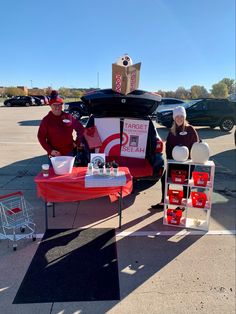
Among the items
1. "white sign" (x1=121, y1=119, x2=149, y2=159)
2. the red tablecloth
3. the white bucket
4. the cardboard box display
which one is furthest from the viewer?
"white sign" (x1=121, y1=119, x2=149, y2=159)

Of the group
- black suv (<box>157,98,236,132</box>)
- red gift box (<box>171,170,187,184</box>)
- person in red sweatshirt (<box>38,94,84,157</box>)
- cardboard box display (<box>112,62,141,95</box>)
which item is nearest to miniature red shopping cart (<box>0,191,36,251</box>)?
person in red sweatshirt (<box>38,94,84,157</box>)

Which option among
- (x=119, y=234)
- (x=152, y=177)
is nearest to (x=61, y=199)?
(x=119, y=234)

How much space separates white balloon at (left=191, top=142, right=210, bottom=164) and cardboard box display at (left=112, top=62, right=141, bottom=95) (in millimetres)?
1530

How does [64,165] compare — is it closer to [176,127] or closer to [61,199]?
[61,199]

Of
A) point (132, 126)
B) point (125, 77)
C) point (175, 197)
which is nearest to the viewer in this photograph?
point (175, 197)

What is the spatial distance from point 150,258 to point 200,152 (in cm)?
152

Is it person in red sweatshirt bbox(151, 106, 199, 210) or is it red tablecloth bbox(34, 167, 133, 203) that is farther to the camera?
person in red sweatshirt bbox(151, 106, 199, 210)

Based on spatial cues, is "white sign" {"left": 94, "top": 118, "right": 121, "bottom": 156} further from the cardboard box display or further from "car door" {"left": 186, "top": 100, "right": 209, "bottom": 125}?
"car door" {"left": 186, "top": 100, "right": 209, "bottom": 125}

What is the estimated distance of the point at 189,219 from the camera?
4.16 metres

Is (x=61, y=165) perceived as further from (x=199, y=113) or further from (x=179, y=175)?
(x=199, y=113)

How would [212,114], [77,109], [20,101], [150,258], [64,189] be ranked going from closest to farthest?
[150,258]
[64,189]
[212,114]
[77,109]
[20,101]

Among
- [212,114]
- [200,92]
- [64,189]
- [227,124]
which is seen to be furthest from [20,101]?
[200,92]

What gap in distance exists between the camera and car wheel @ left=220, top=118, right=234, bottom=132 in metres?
14.6

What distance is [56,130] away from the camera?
4.25 meters
